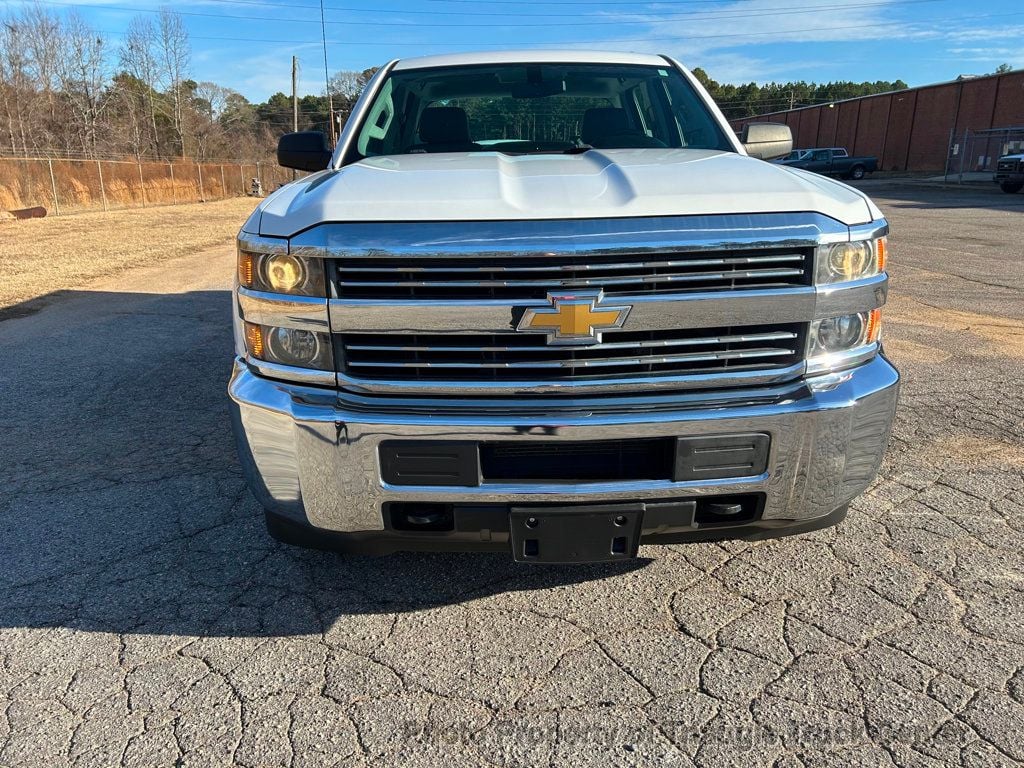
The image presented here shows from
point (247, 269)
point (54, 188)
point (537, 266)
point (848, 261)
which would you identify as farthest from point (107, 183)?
point (848, 261)

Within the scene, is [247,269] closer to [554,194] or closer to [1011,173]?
[554,194]


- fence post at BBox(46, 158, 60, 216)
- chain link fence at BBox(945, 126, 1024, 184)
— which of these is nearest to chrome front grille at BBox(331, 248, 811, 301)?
fence post at BBox(46, 158, 60, 216)

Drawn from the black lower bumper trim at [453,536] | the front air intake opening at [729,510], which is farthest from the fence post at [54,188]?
the front air intake opening at [729,510]

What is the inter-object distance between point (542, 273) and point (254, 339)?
92 cm

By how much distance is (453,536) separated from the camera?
2.23 m

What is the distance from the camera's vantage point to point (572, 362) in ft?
7.06

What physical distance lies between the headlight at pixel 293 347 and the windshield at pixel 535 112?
1.45 metres

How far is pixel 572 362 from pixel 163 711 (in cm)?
153

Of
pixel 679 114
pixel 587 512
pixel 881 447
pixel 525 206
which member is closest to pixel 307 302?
pixel 525 206

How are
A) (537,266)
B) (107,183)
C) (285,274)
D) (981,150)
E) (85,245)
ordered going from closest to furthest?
(537,266) < (285,274) < (85,245) < (107,183) < (981,150)

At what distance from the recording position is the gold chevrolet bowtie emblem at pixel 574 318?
2090mm

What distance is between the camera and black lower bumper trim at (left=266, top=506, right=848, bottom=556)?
2234 mm

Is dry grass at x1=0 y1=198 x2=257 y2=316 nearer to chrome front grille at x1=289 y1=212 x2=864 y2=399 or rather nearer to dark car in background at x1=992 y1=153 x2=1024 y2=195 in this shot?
chrome front grille at x1=289 y1=212 x2=864 y2=399

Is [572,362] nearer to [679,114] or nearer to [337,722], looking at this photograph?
[337,722]
